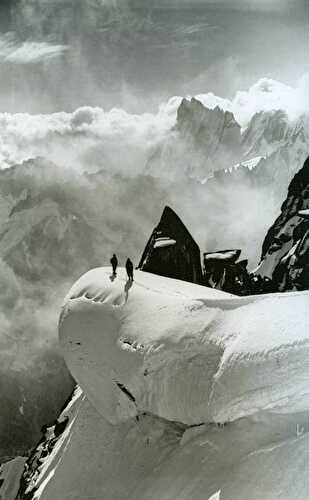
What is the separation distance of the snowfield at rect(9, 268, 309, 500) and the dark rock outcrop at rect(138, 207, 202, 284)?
7878 mm

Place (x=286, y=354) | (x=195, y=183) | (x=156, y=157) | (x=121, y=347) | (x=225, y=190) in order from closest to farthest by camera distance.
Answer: (x=286, y=354) → (x=121, y=347) → (x=156, y=157) → (x=195, y=183) → (x=225, y=190)

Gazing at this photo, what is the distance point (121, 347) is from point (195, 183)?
106ft

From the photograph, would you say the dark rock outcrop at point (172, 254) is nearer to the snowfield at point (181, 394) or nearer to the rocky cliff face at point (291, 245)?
the rocky cliff face at point (291, 245)

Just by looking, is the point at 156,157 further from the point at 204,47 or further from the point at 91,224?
the point at 91,224

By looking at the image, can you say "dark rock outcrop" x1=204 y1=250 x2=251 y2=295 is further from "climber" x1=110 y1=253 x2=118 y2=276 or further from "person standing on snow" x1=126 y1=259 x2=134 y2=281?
"person standing on snow" x1=126 y1=259 x2=134 y2=281

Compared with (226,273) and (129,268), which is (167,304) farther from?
(226,273)

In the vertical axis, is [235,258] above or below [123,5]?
below

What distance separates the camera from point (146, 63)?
12.7 metres

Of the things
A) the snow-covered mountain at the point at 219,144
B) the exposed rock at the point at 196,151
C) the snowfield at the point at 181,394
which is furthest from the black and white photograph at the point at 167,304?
the exposed rock at the point at 196,151

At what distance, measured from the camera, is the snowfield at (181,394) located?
7109 millimetres

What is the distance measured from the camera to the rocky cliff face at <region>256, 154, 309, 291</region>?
58.5 ft

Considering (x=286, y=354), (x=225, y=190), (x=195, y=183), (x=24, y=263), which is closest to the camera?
(x=286, y=354)

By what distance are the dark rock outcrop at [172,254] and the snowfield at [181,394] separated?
7.88 m

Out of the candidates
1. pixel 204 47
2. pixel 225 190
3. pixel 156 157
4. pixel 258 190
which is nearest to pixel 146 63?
pixel 204 47
